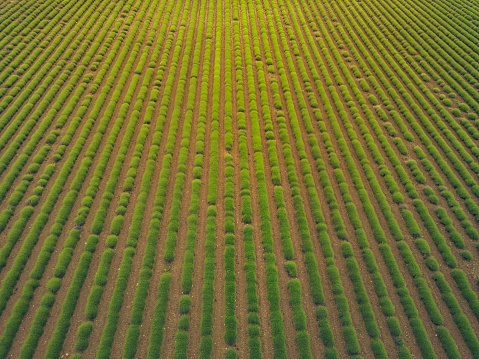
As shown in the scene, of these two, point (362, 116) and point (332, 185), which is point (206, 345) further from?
point (362, 116)

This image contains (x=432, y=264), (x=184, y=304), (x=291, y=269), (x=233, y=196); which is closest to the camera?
(x=184, y=304)

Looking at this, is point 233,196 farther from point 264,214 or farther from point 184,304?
point 184,304

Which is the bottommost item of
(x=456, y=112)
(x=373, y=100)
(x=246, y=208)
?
(x=246, y=208)

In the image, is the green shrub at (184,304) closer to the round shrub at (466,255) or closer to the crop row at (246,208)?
the crop row at (246,208)

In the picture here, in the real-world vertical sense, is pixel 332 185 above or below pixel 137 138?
below

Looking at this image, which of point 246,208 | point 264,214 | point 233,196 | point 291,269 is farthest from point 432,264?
point 233,196

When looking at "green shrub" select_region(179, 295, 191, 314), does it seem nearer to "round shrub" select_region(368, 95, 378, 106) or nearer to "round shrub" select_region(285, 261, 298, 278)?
"round shrub" select_region(285, 261, 298, 278)

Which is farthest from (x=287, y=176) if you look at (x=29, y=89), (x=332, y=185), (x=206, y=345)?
(x=29, y=89)

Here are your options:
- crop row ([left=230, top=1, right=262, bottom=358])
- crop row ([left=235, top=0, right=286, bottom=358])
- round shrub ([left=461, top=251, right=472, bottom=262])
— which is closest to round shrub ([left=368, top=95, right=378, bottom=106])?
crop row ([left=235, top=0, right=286, bottom=358])
